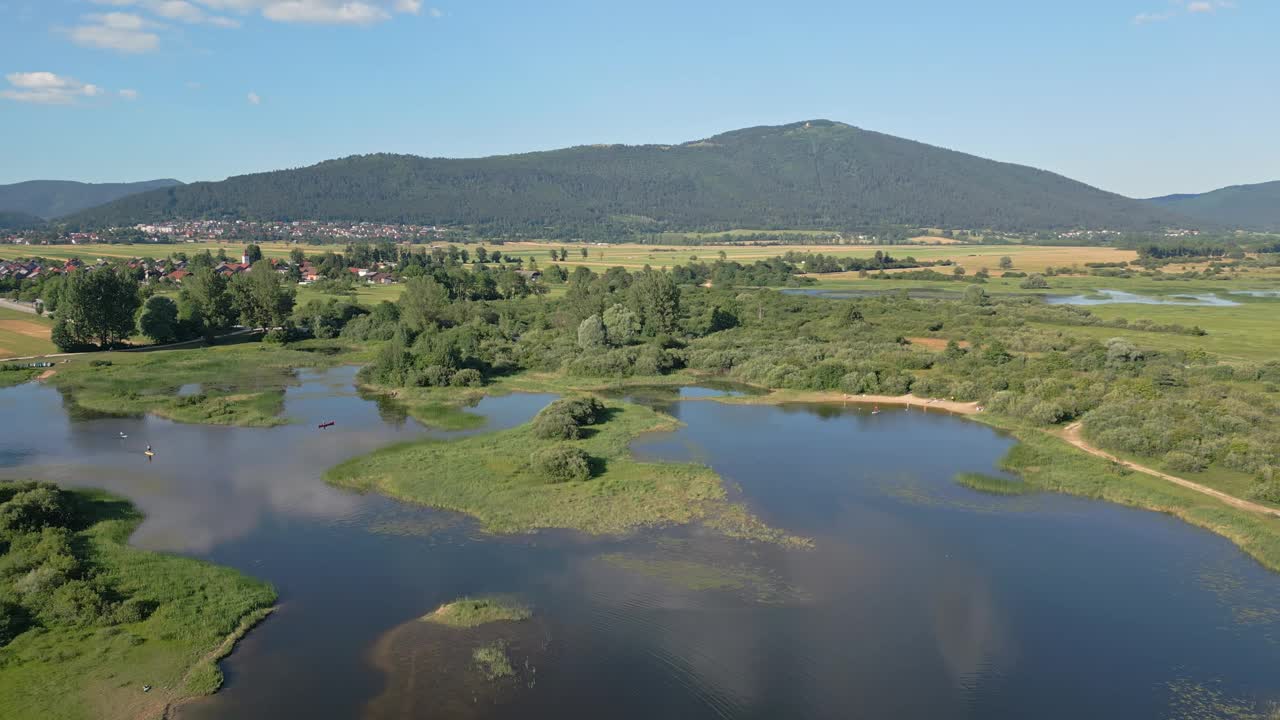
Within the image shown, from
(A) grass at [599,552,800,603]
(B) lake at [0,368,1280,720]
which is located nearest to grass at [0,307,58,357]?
(B) lake at [0,368,1280,720]

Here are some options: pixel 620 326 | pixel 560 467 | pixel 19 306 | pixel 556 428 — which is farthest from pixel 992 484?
pixel 19 306

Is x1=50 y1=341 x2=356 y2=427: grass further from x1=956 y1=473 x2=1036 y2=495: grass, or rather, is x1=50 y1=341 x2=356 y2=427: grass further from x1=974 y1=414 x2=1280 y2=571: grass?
x1=974 y1=414 x2=1280 y2=571: grass

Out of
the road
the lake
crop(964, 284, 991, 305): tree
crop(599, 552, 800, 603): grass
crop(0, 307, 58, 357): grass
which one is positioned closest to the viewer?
the lake

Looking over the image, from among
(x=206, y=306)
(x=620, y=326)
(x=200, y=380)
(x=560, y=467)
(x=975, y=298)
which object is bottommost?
(x=200, y=380)

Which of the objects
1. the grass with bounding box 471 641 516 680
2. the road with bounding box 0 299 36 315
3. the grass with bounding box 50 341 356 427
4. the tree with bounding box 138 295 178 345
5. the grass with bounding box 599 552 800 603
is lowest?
the grass with bounding box 50 341 356 427

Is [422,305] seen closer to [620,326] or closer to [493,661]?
[620,326]

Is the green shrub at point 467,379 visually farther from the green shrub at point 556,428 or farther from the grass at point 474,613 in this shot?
the grass at point 474,613

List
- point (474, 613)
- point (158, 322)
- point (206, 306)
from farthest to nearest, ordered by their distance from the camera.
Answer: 1. point (206, 306)
2. point (158, 322)
3. point (474, 613)

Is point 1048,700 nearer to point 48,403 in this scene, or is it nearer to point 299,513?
point 299,513
